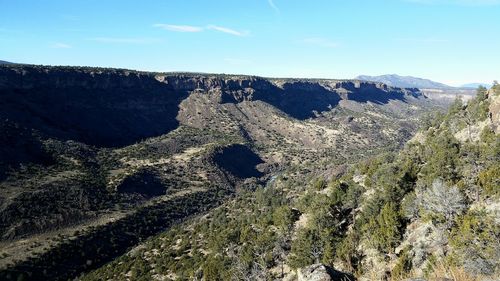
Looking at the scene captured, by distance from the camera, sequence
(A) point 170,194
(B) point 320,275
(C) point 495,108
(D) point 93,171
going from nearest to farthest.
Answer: (B) point 320,275 < (C) point 495,108 < (A) point 170,194 < (D) point 93,171

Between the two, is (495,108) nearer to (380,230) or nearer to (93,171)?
(380,230)

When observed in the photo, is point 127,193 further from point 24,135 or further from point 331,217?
point 331,217

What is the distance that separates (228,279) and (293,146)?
154m

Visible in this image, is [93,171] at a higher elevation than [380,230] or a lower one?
lower

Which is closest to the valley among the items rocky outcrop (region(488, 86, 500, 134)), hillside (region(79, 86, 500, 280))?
hillside (region(79, 86, 500, 280))

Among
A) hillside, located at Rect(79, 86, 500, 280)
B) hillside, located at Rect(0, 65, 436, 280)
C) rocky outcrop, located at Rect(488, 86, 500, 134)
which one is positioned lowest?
hillside, located at Rect(0, 65, 436, 280)

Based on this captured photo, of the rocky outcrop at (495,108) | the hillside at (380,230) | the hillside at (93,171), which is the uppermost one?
the rocky outcrop at (495,108)

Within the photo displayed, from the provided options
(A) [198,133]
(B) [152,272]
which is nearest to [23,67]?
(A) [198,133]

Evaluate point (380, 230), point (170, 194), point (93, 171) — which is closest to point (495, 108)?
point (380, 230)

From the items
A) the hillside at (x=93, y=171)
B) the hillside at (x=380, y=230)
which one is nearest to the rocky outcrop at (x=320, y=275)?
the hillside at (x=380, y=230)

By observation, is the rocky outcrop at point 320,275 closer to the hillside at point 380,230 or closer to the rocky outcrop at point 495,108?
the hillside at point 380,230

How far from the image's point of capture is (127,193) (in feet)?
384

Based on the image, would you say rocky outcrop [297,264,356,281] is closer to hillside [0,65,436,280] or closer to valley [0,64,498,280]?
valley [0,64,498,280]

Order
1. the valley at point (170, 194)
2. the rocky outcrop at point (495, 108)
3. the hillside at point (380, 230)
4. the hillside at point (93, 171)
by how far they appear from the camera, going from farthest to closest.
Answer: the hillside at point (93, 171), the rocky outcrop at point (495, 108), the valley at point (170, 194), the hillside at point (380, 230)
